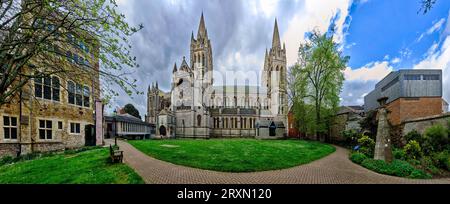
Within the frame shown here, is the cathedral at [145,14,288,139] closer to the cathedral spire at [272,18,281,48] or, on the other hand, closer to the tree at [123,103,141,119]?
the cathedral spire at [272,18,281,48]

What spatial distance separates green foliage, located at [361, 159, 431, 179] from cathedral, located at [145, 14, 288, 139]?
25.8 metres

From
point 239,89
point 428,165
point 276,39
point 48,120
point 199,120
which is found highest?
point 276,39

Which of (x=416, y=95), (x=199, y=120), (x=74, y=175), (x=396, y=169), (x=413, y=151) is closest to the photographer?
(x=74, y=175)

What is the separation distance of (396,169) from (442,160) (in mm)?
3077

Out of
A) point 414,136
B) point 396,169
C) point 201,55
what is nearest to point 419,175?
point 396,169

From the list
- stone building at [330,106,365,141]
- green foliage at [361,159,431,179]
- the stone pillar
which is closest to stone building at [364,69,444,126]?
stone building at [330,106,365,141]

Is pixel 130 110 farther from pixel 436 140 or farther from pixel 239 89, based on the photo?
pixel 436 140

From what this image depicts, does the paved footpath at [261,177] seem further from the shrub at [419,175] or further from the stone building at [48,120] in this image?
the stone building at [48,120]

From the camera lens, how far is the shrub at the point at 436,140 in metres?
10.9

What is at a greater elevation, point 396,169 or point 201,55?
point 201,55

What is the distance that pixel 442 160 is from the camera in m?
Result: 9.55

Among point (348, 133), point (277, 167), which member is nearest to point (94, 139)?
point (277, 167)
